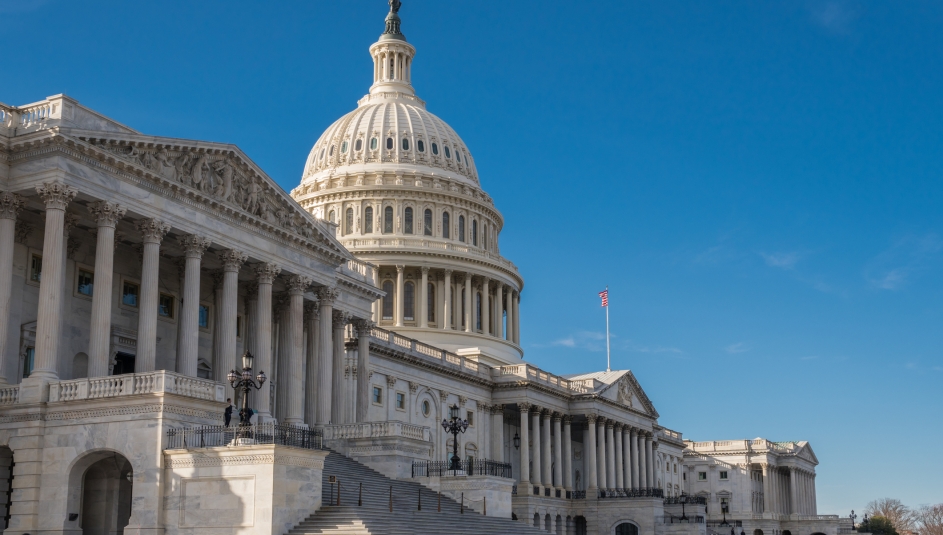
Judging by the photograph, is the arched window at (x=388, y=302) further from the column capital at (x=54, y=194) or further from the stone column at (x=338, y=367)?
the column capital at (x=54, y=194)

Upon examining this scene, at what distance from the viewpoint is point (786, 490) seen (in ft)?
563

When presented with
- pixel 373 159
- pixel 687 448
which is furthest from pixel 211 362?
pixel 687 448

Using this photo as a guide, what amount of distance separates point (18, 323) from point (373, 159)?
72246 millimetres

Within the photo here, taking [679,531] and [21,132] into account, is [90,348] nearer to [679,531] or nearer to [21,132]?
[21,132]

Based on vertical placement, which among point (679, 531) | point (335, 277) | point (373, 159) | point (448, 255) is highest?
point (373, 159)

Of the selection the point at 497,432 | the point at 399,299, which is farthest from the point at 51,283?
the point at 399,299

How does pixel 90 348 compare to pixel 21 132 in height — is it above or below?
below

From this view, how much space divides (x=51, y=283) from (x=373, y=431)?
733 inches

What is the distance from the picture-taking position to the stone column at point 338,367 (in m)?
60.8

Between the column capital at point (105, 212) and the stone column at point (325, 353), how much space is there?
15.6 m

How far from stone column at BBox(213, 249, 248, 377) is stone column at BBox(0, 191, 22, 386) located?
26.3 feet

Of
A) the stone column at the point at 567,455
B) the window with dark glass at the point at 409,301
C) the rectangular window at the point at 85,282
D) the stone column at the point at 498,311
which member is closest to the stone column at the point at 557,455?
the stone column at the point at 567,455

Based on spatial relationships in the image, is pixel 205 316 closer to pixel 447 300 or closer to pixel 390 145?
pixel 447 300

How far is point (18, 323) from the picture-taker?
45250mm
